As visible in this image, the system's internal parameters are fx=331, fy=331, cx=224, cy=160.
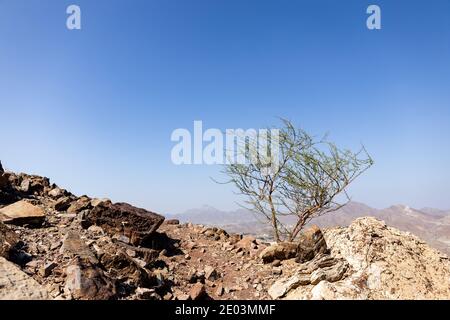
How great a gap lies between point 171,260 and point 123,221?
4.97 feet

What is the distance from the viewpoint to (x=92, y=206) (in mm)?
8680

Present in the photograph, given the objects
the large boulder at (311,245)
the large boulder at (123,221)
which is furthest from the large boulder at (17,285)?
the large boulder at (311,245)

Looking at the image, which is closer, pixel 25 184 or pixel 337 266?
pixel 337 266

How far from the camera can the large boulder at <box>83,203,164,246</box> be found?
7871 mm

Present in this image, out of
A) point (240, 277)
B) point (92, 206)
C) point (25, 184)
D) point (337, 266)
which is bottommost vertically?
point (240, 277)

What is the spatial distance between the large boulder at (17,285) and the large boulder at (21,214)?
198cm

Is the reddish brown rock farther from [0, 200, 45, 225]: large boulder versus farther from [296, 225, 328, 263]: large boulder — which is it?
[0, 200, 45, 225]: large boulder

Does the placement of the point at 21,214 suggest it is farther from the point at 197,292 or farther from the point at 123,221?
the point at 197,292

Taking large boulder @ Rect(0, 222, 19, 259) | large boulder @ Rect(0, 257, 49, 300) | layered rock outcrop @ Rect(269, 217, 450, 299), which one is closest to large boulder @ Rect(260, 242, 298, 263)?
layered rock outcrop @ Rect(269, 217, 450, 299)

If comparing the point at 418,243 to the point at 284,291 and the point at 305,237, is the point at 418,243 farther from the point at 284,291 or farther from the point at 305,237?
the point at 284,291

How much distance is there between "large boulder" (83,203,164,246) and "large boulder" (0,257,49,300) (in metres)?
2.63
